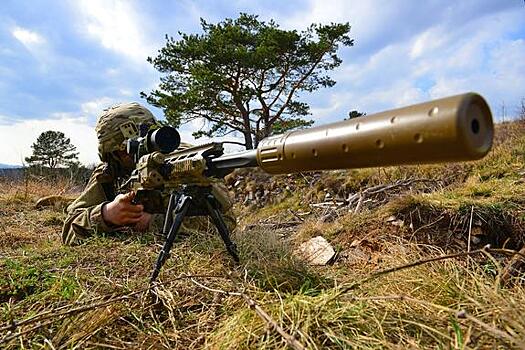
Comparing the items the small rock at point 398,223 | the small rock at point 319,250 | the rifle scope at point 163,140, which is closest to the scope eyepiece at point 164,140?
the rifle scope at point 163,140

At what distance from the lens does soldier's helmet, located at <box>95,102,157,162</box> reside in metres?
2.68

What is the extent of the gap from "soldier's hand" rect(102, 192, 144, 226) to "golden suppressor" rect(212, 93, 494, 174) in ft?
4.94

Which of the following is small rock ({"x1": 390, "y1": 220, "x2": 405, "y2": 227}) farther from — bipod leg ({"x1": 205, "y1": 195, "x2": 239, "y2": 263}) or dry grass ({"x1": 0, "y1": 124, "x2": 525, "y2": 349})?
bipod leg ({"x1": 205, "y1": 195, "x2": 239, "y2": 263})

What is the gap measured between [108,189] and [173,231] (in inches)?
63.2

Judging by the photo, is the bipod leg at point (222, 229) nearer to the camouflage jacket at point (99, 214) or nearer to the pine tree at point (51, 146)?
the camouflage jacket at point (99, 214)

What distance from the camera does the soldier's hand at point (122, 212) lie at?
230 cm

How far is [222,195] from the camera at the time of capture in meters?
2.51

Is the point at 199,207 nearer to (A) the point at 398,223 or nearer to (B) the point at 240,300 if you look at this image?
(B) the point at 240,300

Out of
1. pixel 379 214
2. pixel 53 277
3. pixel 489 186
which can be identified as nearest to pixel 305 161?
pixel 53 277

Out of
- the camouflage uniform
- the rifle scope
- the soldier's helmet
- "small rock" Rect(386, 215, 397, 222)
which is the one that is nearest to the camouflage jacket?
the camouflage uniform

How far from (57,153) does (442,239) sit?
38.3 metres

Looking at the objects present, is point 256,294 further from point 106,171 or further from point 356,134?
point 106,171

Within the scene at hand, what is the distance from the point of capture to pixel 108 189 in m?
2.90

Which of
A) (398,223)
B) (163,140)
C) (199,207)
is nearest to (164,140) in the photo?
(163,140)
